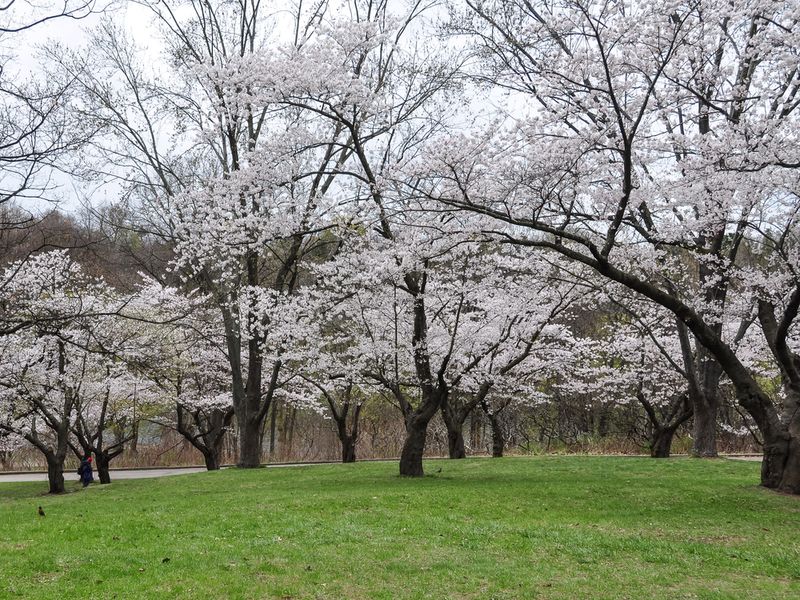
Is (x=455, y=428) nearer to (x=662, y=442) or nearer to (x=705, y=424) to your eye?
(x=662, y=442)

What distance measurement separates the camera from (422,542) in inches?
283

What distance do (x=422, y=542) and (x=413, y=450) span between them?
6.67m

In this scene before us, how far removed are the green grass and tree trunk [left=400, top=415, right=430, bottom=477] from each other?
114 cm

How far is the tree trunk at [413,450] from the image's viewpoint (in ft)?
44.3

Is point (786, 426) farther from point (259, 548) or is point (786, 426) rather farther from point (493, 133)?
point (259, 548)

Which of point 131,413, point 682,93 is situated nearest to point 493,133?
point 682,93

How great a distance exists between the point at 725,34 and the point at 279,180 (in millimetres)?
7744

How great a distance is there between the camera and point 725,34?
11.6m

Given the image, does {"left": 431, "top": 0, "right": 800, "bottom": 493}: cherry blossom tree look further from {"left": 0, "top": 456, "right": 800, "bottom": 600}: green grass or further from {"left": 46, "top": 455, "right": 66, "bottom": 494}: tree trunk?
{"left": 46, "top": 455, "right": 66, "bottom": 494}: tree trunk

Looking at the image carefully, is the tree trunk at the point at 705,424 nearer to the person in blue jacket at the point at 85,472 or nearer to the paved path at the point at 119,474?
the paved path at the point at 119,474

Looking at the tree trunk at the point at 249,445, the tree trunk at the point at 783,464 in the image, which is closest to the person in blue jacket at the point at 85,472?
the tree trunk at the point at 249,445

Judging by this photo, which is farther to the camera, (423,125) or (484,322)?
(423,125)

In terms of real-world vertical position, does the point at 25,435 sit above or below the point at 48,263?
below

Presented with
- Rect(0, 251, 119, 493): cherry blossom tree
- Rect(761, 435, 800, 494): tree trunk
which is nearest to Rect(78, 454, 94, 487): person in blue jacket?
Rect(0, 251, 119, 493): cherry blossom tree
